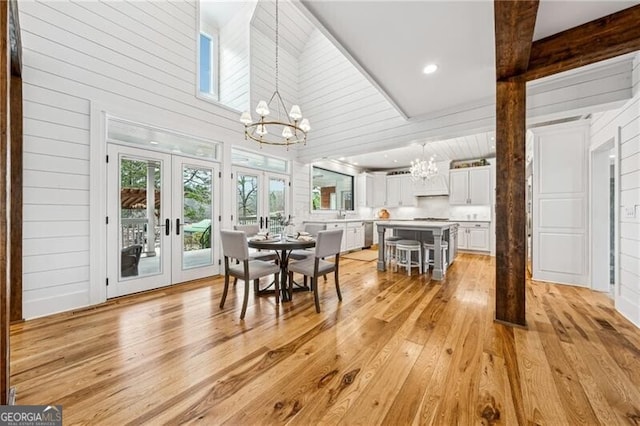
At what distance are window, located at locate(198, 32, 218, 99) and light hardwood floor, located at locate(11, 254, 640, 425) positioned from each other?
4034 millimetres

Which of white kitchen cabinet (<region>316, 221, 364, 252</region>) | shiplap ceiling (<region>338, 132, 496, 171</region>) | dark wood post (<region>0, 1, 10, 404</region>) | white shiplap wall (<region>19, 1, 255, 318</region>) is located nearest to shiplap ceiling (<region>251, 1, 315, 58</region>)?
white shiplap wall (<region>19, 1, 255, 318</region>)

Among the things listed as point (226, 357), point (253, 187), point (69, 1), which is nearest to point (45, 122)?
point (69, 1)

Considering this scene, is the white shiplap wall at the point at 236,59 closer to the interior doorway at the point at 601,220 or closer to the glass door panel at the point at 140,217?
the glass door panel at the point at 140,217

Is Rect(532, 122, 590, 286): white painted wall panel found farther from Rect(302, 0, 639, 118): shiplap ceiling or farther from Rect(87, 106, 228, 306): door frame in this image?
Rect(87, 106, 228, 306): door frame

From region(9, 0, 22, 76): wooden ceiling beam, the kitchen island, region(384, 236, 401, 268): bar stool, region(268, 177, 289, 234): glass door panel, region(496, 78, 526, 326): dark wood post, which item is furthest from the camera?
region(268, 177, 289, 234): glass door panel

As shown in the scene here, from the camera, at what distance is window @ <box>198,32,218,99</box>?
16.1ft

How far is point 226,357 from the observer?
199cm

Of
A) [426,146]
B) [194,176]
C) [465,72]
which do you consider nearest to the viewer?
[465,72]

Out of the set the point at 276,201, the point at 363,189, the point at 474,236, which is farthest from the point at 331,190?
the point at 474,236

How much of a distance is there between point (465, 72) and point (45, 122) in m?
4.81

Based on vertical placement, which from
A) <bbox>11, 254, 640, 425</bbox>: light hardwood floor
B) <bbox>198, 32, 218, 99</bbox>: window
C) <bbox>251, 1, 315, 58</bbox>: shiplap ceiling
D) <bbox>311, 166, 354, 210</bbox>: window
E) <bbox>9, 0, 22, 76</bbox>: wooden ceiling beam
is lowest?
<bbox>11, 254, 640, 425</bbox>: light hardwood floor

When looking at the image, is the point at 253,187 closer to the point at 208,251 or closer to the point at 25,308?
the point at 208,251

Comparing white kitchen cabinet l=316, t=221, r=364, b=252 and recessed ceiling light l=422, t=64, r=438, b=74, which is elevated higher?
Answer: recessed ceiling light l=422, t=64, r=438, b=74

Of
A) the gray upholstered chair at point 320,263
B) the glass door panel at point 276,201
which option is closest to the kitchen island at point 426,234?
the gray upholstered chair at point 320,263
